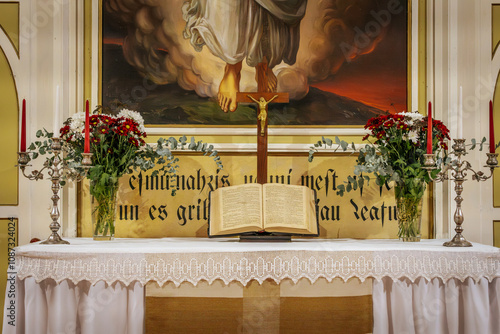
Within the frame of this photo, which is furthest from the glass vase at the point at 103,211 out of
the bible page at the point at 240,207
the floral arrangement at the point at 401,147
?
the floral arrangement at the point at 401,147

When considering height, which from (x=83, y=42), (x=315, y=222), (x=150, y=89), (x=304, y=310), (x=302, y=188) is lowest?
(x=304, y=310)

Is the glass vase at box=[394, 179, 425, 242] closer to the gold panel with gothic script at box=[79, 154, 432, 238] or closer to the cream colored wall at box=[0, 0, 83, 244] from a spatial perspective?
the gold panel with gothic script at box=[79, 154, 432, 238]

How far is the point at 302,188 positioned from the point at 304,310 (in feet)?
2.89

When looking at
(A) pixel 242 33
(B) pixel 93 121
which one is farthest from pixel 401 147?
(B) pixel 93 121

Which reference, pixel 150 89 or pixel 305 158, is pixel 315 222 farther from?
pixel 150 89

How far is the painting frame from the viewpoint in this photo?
3.58m

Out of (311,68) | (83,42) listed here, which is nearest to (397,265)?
(311,68)

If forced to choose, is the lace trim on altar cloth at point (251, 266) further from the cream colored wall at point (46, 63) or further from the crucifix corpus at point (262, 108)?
the cream colored wall at point (46, 63)

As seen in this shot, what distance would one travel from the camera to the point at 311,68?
3625 millimetres

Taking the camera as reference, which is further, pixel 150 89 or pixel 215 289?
pixel 150 89

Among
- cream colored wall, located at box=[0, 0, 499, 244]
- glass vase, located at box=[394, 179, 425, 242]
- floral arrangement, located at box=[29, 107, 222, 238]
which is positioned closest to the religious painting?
cream colored wall, located at box=[0, 0, 499, 244]

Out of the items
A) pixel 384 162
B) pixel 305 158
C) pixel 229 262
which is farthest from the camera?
pixel 305 158

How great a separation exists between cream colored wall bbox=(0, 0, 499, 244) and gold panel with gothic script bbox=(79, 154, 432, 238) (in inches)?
9.0

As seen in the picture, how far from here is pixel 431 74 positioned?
3605mm
